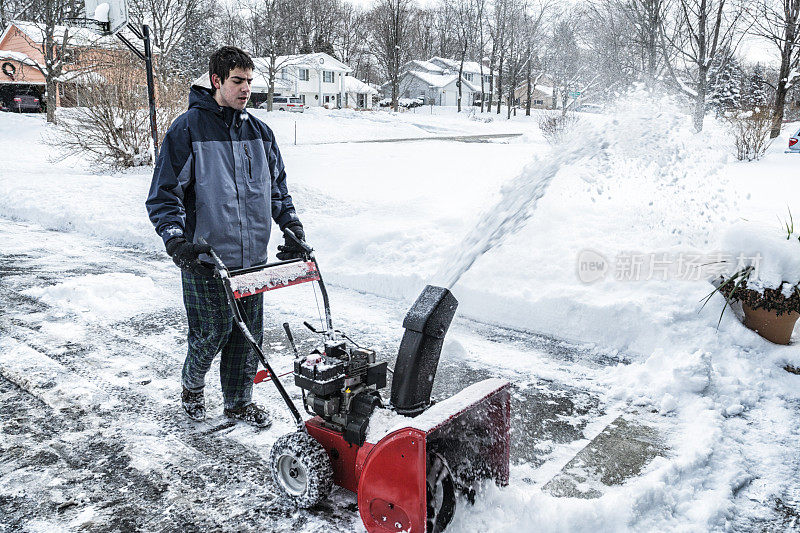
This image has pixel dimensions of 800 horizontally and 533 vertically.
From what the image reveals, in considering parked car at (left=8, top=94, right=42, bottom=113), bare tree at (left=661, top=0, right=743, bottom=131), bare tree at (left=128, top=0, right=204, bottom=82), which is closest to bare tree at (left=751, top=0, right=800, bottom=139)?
bare tree at (left=661, top=0, right=743, bottom=131)

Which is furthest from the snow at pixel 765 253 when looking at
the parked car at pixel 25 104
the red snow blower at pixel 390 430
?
the parked car at pixel 25 104

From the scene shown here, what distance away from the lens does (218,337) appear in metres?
3.23

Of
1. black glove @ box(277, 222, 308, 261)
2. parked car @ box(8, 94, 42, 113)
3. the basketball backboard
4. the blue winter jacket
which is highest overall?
the basketball backboard

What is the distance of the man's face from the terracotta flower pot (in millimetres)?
3728

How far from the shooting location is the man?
2959mm

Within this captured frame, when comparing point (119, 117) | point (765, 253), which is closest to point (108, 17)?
point (119, 117)

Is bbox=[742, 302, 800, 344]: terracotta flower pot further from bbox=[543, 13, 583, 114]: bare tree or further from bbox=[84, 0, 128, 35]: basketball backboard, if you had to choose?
bbox=[543, 13, 583, 114]: bare tree

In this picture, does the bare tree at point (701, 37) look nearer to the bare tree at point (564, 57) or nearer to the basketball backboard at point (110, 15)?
the basketball backboard at point (110, 15)

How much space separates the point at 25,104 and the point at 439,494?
37.6 meters

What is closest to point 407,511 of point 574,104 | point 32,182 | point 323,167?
point 323,167

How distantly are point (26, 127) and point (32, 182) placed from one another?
14817 millimetres

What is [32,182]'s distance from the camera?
1233 cm
